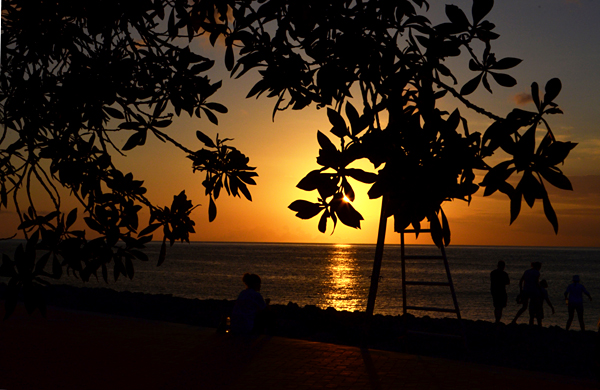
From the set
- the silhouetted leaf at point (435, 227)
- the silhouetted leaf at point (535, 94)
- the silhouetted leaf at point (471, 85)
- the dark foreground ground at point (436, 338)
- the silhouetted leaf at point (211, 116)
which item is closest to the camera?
the silhouetted leaf at point (535, 94)

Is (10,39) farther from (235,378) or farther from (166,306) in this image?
(166,306)

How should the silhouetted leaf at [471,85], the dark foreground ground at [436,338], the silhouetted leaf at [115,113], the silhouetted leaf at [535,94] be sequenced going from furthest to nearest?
the dark foreground ground at [436,338], the silhouetted leaf at [115,113], the silhouetted leaf at [471,85], the silhouetted leaf at [535,94]

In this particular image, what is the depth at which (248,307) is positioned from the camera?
10.2 metres

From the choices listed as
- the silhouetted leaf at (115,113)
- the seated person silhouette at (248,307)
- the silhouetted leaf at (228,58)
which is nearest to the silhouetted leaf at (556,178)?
the silhouetted leaf at (228,58)

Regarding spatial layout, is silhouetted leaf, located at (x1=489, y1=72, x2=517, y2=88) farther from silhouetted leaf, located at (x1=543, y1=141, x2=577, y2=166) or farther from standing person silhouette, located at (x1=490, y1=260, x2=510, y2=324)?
standing person silhouette, located at (x1=490, y1=260, x2=510, y2=324)

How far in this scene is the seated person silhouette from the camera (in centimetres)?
1004

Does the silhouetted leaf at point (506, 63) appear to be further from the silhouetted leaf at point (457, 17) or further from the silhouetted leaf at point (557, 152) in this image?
the silhouetted leaf at point (557, 152)

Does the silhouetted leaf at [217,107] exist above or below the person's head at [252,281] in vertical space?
above

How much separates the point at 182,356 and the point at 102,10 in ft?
18.8

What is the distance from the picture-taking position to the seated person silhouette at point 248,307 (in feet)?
32.9

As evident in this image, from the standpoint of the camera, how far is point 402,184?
107 inches

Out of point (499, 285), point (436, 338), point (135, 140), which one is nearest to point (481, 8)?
point (135, 140)

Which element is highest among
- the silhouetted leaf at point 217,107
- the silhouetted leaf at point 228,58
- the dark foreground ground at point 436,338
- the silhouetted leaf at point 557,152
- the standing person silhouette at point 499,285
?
Result: the silhouetted leaf at point 228,58

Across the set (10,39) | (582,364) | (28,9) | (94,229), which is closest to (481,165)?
(94,229)
